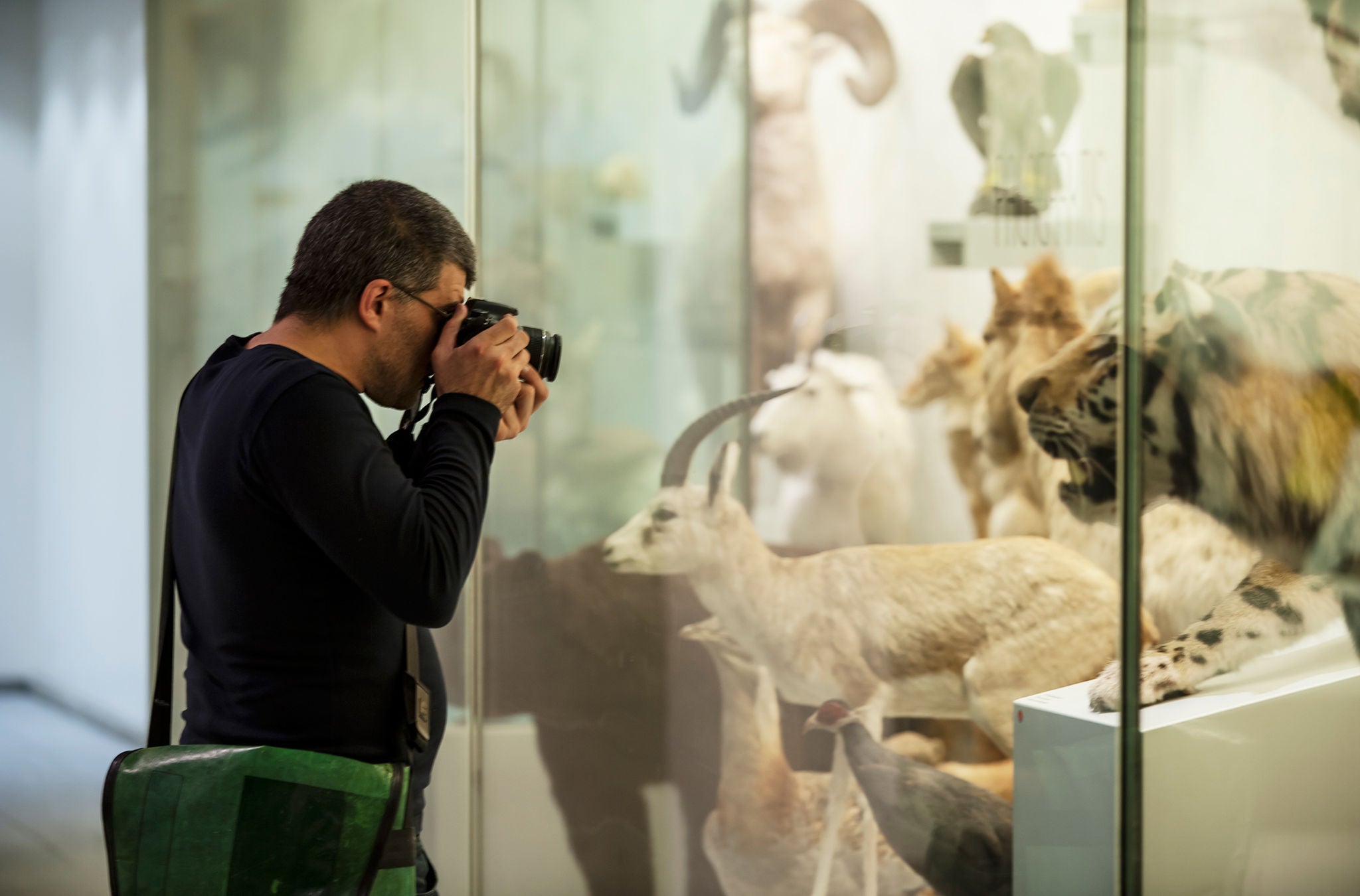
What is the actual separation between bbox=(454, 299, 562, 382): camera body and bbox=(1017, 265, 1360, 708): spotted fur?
32.0 inches

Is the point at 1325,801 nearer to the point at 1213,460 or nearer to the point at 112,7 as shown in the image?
the point at 1213,460

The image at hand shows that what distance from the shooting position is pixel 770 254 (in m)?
2.25

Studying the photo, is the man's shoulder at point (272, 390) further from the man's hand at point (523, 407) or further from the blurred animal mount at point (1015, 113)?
the blurred animal mount at point (1015, 113)

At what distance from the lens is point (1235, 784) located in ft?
5.09

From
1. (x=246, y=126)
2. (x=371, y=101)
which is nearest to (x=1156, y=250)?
(x=371, y=101)

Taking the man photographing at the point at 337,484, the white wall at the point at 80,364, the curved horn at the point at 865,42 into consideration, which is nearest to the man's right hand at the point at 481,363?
the man photographing at the point at 337,484

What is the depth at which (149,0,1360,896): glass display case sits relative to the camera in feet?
4.96

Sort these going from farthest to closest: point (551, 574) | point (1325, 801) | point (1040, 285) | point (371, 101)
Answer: point (371, 101)
point (551, 574)
point (1040, 285)
point (1325, 801)

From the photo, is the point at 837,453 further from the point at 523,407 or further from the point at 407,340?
the point at 407,340

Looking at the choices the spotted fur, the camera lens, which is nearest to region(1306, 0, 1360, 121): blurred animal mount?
the spotted fur

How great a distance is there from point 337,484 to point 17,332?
4462mm

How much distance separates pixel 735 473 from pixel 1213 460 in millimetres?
949

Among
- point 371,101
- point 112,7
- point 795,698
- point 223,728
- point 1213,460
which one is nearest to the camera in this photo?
point 223,728

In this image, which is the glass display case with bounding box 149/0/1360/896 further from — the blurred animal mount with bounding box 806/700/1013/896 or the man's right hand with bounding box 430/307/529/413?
the man's right hand with bounding box 430/307/529/413
